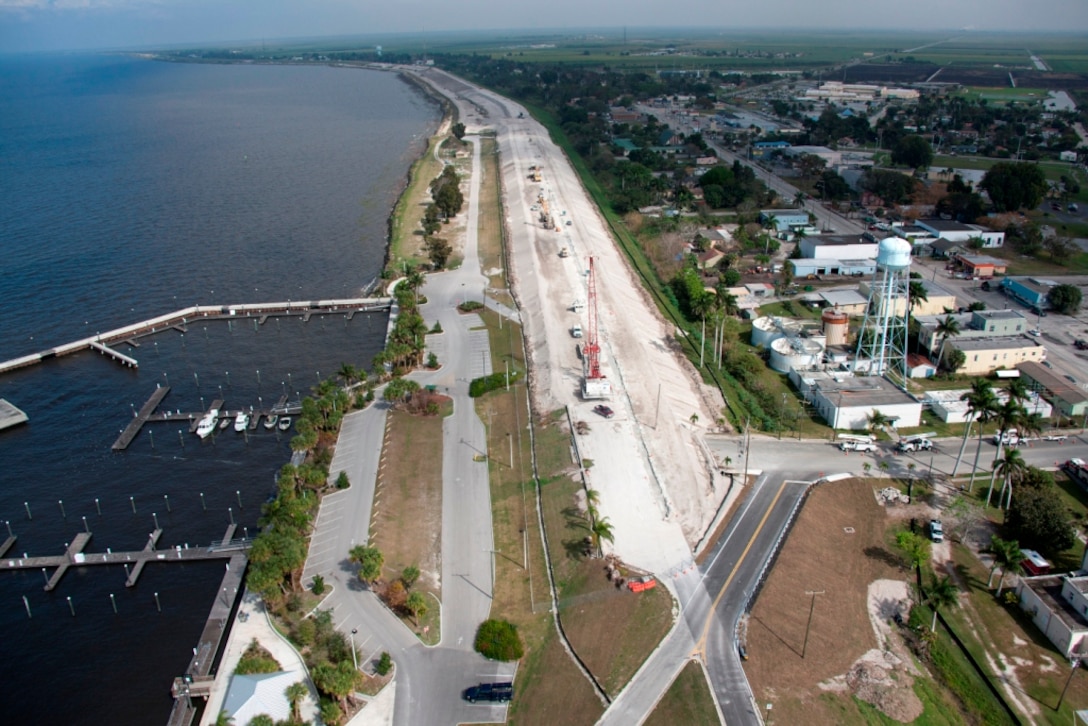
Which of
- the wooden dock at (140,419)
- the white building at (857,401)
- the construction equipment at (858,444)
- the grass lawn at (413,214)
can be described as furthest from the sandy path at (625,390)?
the wooden dock at (140,419)

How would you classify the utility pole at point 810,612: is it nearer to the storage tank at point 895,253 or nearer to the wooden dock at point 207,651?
the wooden dock at point 207,651

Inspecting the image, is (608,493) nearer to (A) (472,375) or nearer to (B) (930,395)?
(A) (472,375)

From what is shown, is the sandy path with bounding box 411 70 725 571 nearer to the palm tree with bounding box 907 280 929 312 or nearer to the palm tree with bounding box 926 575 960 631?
the palm tree with bounding box 926 575 960 631

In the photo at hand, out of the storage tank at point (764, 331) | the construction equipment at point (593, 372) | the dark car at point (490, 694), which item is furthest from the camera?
the storage tank at point (764, 331)

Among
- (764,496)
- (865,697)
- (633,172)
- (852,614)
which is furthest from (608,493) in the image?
(633,172)

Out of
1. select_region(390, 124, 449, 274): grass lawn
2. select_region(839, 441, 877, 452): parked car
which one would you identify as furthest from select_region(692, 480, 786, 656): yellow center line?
select_region(390, 124, 449, 274): grass lawn

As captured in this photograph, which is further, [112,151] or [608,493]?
[112,151]

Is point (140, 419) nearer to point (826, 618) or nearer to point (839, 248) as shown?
point (826, 618)
